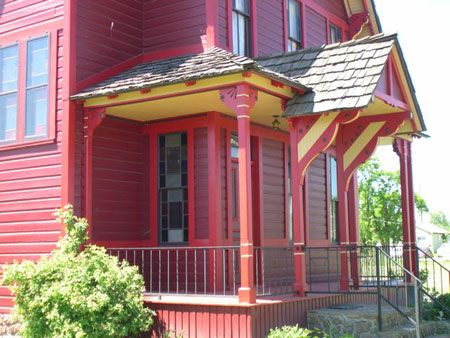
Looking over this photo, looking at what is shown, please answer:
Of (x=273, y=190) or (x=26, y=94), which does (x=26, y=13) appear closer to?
(x=26, y=94)

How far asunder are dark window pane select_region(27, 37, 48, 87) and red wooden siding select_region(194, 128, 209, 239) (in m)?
3.10

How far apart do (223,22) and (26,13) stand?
12.8 feet

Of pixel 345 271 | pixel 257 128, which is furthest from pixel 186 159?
pixel 345 271

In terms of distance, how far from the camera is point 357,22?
58.1 ft

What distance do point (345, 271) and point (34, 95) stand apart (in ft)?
22.2

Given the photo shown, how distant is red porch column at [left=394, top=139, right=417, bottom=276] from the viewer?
13.6 meters

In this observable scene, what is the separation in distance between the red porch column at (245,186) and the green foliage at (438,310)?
487cm

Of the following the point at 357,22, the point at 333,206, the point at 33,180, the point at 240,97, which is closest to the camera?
the point at 240,97

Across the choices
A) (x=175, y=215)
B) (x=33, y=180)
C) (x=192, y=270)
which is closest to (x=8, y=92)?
(x=33, y=180)

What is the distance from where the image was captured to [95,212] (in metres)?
11.7

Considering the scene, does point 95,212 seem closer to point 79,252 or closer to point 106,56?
point 79,252

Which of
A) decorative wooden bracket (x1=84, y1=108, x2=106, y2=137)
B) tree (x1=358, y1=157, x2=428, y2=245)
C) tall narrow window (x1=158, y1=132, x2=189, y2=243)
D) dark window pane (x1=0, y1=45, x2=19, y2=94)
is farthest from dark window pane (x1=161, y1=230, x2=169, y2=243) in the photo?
tree (x1=358, y1=157, x2=428, y2=245)

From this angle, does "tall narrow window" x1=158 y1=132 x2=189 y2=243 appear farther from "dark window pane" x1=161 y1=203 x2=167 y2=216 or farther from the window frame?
the window frame

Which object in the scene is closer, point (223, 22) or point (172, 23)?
point (223, 22)
